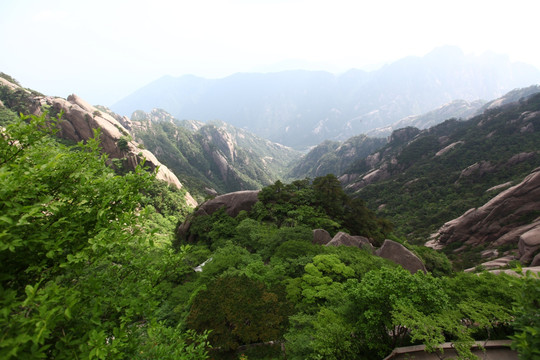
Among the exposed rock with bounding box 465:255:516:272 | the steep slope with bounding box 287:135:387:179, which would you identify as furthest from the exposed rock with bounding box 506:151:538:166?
the steep slope with bounding box 287:135:387:179

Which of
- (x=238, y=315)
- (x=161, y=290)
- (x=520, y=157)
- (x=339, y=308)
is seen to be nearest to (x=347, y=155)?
(x=520, y=157)

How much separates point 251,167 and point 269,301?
147m

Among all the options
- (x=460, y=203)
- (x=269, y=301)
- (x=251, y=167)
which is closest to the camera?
(x=269, y=301)

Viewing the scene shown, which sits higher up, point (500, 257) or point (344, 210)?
point (344, 210)

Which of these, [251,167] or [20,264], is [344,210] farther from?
[251,167]

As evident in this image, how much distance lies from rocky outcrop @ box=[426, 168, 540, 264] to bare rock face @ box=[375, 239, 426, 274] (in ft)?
40.0

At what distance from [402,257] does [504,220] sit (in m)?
20.2

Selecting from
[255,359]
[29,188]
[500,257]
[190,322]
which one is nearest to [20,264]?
[29,188]

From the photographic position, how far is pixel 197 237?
30.1 m

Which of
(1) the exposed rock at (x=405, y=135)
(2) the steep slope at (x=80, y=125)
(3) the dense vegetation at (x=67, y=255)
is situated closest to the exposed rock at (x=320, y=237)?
(3) the dense vegetation at (x=67, y=255)

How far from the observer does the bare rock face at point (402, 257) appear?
710 inches

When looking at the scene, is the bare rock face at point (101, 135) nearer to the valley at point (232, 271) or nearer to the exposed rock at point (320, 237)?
the valley at point (232, 271)

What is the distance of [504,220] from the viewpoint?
27562 millimetres

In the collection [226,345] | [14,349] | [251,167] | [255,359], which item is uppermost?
[14,349]
